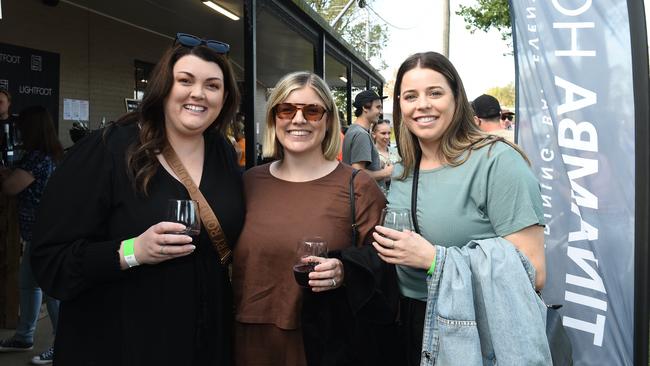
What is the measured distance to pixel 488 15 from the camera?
16.0 metres

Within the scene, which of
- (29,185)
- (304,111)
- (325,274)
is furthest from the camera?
(29,185)

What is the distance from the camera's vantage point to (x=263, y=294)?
2.18 meters

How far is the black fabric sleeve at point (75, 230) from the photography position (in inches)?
71.1

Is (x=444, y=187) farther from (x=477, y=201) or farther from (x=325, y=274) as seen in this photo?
(x=325, y=274)

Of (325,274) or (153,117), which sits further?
(153,117)

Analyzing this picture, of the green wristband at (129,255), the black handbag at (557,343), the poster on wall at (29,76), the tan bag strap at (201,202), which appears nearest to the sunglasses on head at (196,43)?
the tan bag strap at (201,202)

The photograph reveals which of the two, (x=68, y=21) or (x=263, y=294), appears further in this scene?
(x=68, y=21)

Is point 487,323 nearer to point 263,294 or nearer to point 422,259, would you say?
point 422,259

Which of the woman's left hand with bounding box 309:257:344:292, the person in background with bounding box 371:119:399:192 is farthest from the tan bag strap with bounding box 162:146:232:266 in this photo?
the person in background with bounding box 371:119:399:192

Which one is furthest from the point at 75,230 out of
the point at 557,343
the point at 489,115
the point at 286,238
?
the point at 489,115

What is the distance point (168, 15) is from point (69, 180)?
22.6 ft

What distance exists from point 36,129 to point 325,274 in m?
3.27

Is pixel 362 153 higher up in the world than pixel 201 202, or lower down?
higher up

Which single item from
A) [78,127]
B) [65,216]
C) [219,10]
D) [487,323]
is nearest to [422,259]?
[487,323]
